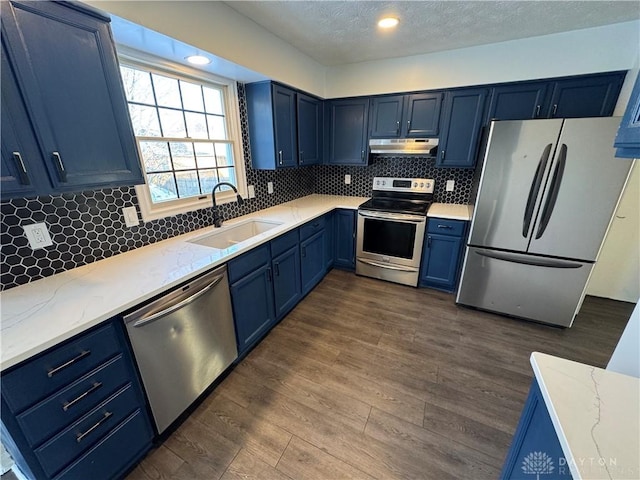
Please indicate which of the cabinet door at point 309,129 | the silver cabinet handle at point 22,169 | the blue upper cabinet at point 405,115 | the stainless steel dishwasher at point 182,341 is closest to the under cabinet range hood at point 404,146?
the blue upper cabinet at point 405,115

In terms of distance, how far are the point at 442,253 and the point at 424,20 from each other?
6.82 ft

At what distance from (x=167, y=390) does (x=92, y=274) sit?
76cm

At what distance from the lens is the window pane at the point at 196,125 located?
2.10 m

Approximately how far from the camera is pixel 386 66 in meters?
2.92

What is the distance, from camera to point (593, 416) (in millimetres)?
711

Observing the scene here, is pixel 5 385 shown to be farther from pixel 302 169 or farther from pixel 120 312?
pixel 302 169

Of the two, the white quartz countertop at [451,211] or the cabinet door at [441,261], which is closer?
the white quartz countertop at [451,211]

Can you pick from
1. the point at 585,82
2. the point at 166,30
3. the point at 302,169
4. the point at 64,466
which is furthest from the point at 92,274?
the point at 585,82

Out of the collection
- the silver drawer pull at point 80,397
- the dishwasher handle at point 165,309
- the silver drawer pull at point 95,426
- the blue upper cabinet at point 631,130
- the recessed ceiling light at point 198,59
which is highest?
the recessed ceiling light at point 198,59

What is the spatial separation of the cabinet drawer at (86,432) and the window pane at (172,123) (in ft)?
5.53

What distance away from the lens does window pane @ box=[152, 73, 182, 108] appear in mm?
1850

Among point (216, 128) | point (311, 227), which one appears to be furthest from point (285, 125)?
point (311, 227)

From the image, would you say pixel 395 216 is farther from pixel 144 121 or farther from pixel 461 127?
pixel 144 121

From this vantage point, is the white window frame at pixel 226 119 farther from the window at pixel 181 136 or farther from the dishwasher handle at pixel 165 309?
the dishwasher handle at pixel 165 309
